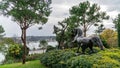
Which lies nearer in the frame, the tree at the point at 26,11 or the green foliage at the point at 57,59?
the green foliage at the point at 57,59

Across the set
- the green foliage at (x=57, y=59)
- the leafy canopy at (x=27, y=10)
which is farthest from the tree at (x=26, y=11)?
the green foliage at (x=57, y=59)

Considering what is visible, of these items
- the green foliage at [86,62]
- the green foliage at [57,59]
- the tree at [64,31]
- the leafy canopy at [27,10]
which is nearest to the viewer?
the green foliage at [86,62]

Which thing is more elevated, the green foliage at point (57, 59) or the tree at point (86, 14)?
the tree at point (86, 14)

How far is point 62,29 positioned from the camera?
38.8 metres

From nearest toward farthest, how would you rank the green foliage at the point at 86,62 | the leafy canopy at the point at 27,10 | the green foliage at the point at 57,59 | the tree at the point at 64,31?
the green foliage at the point at 86,62 < the green foliage at the point at 57,59 < the leafy canopy at the point at 27,10 < the tree at the point at 64,31

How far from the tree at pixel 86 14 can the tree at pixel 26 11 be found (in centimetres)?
1422

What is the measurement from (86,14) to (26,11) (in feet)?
56.6

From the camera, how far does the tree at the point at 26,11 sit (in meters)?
21.7

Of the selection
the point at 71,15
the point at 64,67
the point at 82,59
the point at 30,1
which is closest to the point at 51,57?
the point at 64,67

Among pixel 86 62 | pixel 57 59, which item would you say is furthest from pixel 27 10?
pixel 86 62

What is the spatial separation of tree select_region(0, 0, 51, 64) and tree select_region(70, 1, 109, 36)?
560 inches

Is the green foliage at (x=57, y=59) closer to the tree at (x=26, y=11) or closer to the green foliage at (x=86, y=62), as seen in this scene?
the green foliage at (x=86, y=62)

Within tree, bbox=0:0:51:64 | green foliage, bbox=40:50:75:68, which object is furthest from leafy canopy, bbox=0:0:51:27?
green foliage, bbox=40:50:75:68

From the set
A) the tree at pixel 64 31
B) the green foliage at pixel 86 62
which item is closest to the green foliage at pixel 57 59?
the green foliage at pixel 86 62
